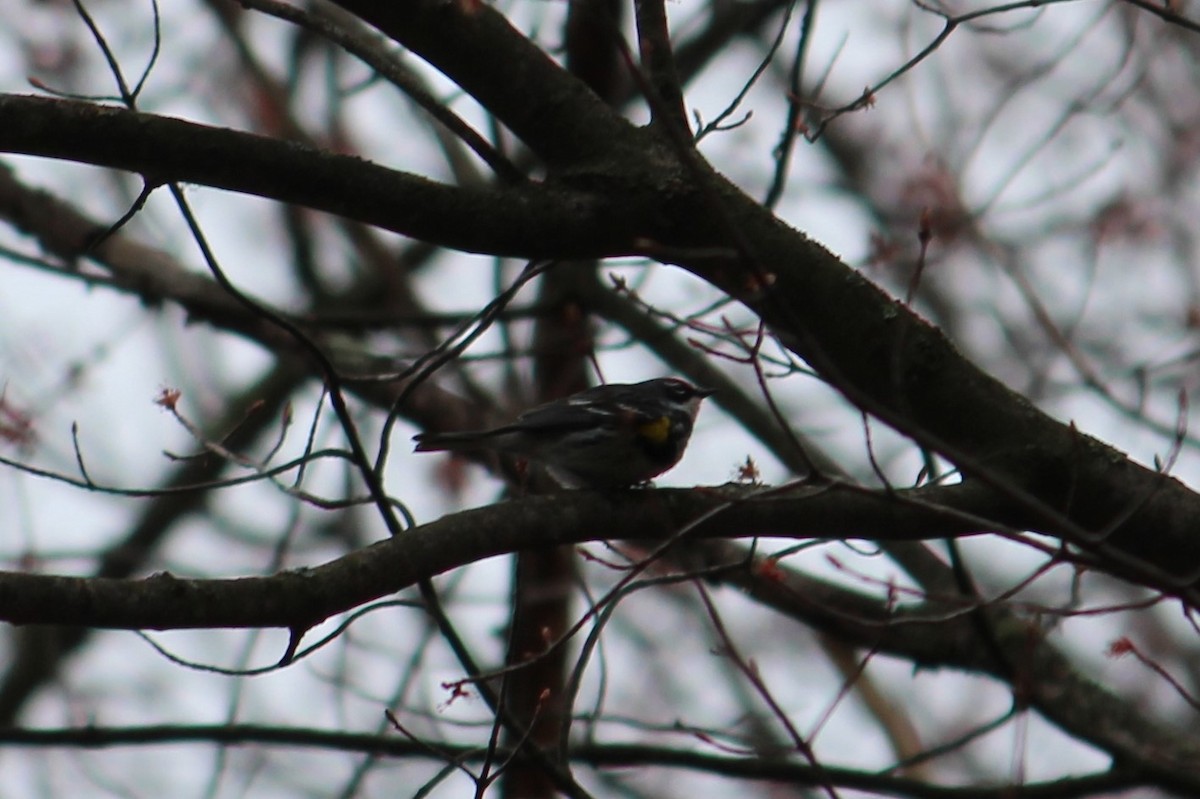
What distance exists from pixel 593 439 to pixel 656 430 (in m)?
0.31

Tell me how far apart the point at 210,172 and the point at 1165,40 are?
14.2 metres

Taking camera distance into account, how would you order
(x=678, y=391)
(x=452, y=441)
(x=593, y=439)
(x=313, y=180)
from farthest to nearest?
(x=678, y=391), (x=593, y=439), (x=452, y=441), (x=313, y=180)

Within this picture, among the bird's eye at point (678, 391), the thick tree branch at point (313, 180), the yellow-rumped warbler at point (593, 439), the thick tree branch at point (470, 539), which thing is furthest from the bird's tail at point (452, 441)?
the thick tree branch at point (313, 180)

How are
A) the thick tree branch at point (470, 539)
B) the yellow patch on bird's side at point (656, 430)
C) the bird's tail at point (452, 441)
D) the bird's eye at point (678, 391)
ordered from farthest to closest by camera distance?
the bird's eye at point (678, 391)
the yellow patch on bird's side at point (656, 430)
the bird's tail at point (452, 441)
the thick tree branch at point (470, 539)

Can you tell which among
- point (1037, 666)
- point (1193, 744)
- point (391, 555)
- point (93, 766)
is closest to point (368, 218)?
point (391, 555)

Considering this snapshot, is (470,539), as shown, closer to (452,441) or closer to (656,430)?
(452,441)

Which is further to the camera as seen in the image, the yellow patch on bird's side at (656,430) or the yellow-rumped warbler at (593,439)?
the yellow patch on bird's side at (656,430)

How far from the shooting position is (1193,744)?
21.8 feet

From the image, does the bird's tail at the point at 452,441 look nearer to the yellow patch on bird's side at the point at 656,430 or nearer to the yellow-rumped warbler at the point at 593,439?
the yellow-rumped warbler at the point at 593,439

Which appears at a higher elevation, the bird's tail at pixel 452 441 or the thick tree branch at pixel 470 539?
the bird's tail at pixel 452 441

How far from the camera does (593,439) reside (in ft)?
22.1

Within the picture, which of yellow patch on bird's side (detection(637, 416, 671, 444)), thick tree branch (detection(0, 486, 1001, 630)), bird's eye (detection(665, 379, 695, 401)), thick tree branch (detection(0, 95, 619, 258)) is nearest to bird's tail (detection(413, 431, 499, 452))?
yellow patch on bird's side (detection(637, 416, 671, 444))

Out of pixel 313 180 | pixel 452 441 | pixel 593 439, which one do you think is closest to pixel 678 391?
pixel 593 439

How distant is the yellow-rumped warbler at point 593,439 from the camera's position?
6594 millimetres
